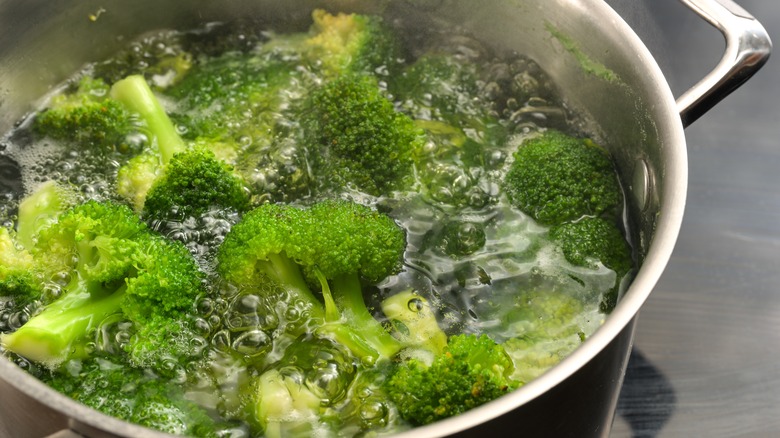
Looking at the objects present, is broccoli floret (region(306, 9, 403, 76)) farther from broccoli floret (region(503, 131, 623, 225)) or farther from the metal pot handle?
the metal pot handle

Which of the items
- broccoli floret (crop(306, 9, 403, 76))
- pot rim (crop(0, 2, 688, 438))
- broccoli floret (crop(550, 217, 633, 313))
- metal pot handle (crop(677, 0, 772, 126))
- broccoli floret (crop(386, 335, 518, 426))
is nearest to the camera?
pot rim (crop(0, 2, 688, 438))

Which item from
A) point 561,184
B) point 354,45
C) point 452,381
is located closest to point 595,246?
point 561,184

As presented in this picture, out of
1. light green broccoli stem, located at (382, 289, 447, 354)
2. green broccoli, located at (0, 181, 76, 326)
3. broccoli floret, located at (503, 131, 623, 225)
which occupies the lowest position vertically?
light green broccoli stem, located at (382, 289, 447, 354)

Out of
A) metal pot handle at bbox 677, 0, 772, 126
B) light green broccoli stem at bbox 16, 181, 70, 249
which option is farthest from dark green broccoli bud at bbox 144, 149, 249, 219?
metal pot handle at bbox 677, 0, 772, 126

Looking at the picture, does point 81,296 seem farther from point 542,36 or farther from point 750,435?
point 750,435

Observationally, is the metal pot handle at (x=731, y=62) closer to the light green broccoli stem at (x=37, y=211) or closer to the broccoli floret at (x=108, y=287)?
the broccoli floret at (x=108, y=287)

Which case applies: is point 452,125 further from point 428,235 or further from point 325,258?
point 325,258

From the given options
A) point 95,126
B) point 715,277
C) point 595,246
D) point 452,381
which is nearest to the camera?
point 452,381

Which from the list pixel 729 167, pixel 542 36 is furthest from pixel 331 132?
pixel 729 167
